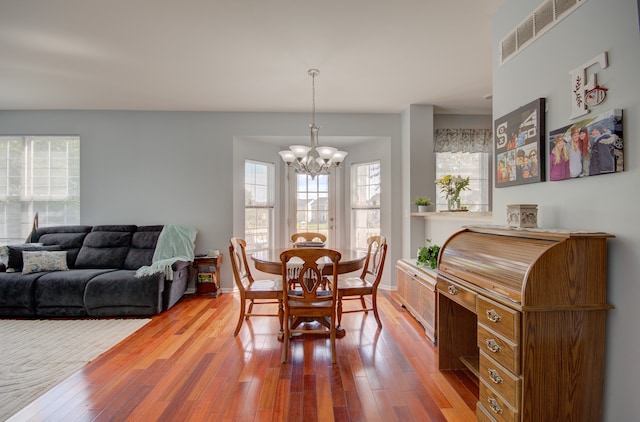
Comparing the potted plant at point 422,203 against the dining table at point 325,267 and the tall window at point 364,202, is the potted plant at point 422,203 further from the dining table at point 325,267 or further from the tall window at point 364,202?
the dining table at point 325,267

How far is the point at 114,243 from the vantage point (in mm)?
4043

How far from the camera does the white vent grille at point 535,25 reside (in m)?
1.67

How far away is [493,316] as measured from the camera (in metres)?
1.54

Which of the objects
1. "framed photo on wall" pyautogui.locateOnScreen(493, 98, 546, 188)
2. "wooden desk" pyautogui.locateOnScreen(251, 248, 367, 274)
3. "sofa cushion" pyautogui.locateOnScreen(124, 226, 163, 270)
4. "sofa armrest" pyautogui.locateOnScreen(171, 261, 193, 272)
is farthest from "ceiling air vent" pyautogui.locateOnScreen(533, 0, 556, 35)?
"sofa cushion" pyautogui.locateOnScreen(124, 226, 163, 270)

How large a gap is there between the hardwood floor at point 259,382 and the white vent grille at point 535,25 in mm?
2284

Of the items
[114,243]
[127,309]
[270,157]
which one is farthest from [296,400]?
[270,157]

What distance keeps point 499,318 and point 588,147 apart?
0.94 meters

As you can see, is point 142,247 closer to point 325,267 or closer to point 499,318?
point 325,267

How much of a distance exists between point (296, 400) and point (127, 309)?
8.08 ft

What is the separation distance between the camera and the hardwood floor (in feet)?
5.83

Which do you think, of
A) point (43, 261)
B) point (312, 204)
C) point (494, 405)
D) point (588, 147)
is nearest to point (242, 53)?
point (588, 147)

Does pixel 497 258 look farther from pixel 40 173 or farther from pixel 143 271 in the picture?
pixel 40 173

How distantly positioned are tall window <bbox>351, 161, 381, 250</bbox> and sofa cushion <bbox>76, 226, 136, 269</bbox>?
331 centimetres

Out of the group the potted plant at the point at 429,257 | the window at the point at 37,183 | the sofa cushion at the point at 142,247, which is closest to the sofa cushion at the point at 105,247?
the sofa cushion at the point at 142,247
